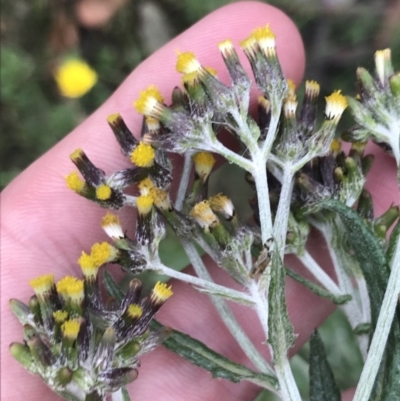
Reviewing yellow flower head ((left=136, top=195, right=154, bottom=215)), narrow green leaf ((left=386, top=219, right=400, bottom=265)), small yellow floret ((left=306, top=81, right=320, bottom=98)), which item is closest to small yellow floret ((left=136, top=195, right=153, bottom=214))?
yellow flower head ((left=136, top=195, right=154, bottom=215))

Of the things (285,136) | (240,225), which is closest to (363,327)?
(240,225)

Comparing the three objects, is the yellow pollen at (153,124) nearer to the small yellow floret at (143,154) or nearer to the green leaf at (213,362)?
the small yellow floret at (143,154)

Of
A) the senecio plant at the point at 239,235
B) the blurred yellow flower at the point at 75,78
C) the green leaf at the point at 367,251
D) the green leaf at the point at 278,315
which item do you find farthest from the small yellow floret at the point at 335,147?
the blurred yellow flower at the point at 75,78

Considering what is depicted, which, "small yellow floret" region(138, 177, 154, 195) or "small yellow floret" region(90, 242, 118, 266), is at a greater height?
"small yellow floret" region(138, 177, 154, 195)

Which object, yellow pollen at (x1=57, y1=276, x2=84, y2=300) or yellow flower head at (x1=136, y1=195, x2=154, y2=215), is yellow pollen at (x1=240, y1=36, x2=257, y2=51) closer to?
yellow flower head at (x1=136, y1=195, x2=154, y2=215)

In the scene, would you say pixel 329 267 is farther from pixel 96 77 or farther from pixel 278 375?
pixel 96 77

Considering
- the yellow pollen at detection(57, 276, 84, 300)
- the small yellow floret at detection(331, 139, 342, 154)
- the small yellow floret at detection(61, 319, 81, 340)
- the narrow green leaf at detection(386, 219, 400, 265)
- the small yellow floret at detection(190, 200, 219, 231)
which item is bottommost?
the narrow green leaf at detection(386, 219, 400, 265)
